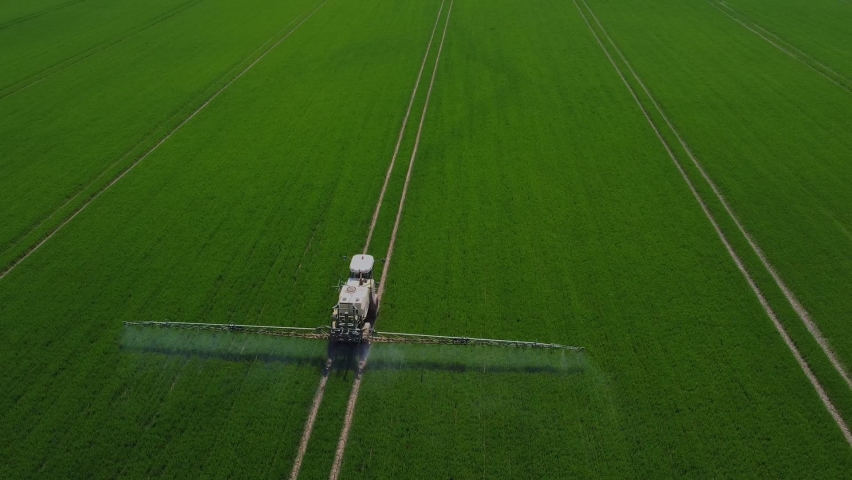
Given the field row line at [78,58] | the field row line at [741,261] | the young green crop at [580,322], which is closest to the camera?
the young green crop at [580,322]

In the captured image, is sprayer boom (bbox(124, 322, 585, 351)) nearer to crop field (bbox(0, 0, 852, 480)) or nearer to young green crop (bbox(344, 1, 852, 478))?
crop field (bbox(0, 0, 852, 480))

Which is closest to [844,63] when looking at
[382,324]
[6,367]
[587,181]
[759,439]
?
[587,181]

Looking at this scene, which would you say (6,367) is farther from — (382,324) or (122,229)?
(382,324)

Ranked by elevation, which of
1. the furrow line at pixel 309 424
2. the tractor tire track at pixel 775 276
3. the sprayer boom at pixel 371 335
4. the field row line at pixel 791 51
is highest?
the field row line at pixel 791 51

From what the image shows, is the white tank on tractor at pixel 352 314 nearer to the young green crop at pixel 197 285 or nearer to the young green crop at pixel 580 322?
the young green crop at pixel 580 322

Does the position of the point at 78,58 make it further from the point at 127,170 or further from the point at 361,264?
the point at 361,264

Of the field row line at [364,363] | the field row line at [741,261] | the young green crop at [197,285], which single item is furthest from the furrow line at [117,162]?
the field row line at [741,261]

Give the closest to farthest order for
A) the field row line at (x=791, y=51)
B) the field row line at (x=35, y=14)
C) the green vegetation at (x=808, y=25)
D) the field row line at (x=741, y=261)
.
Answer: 1. the field row line at (x=741, y=261)
2. the field row line at (x=791, y=51)
3. the green vegetation at (x=808, y=25)
4. the field row line at (x=35, y=14)
